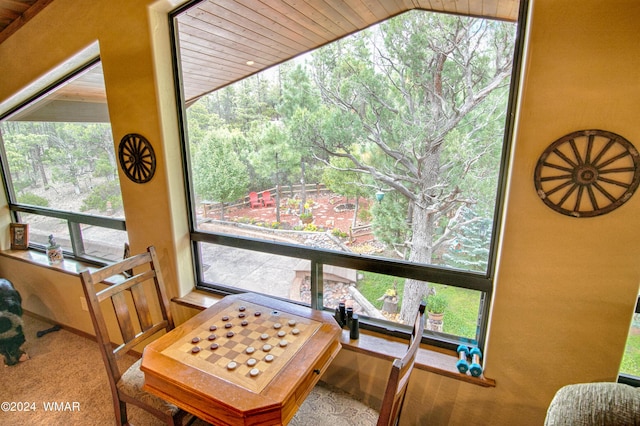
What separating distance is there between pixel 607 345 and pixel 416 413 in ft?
3.04

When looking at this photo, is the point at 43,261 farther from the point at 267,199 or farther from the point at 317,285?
the point at 317,285

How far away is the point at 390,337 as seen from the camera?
5.59ft

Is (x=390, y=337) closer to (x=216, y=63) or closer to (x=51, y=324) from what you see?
(x=216, y=63)

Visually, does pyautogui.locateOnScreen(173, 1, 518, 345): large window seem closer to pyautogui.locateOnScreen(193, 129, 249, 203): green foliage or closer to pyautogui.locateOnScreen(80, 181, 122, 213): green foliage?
pyautogui.locateOnScreen(193, 129, 249, 203): green foliage

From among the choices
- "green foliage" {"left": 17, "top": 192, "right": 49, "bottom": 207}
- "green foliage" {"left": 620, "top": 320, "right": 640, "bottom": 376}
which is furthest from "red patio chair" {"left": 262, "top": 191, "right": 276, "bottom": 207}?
"green foliage" {"left": 17, "top": 192, "right": 49, "bottom": 207}

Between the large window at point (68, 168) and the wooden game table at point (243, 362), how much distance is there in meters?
1.53

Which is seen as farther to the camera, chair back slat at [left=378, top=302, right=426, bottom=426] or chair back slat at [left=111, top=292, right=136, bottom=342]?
chair back slat at [left=111, top=292, right=136, bottom=342]

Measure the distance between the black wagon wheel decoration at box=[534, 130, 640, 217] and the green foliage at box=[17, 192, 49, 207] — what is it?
3.88 metres

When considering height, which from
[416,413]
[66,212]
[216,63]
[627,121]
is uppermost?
[216,63]

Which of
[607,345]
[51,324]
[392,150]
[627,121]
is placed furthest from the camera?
[51,324]

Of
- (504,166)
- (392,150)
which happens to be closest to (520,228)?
(504,166)

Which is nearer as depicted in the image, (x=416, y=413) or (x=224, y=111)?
(x=416, y=413)

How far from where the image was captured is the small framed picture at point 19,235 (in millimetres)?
3057

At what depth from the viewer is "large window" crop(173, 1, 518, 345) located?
141 centimetres
